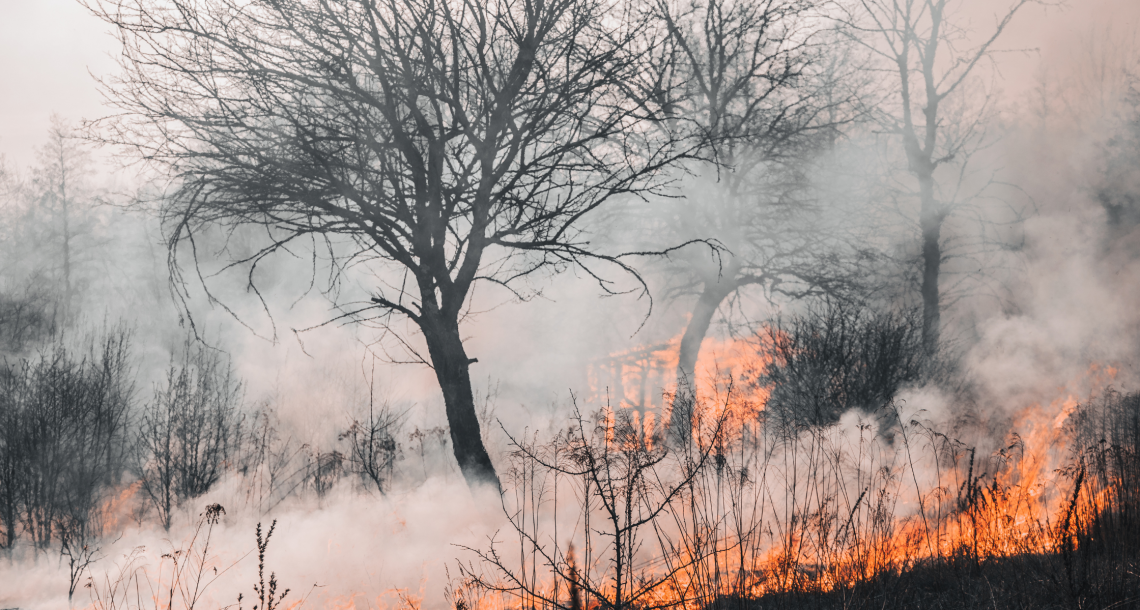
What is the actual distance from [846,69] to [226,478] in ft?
38.4

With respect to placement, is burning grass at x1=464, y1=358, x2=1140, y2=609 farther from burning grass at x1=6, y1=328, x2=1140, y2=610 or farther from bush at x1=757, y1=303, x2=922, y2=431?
bush at x1=757, y1=303, x2=922, y2=431

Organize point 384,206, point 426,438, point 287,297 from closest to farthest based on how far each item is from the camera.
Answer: point 384,206
point 426,438
point 287,297

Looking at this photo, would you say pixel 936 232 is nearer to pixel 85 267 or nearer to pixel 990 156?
pixel 990 156

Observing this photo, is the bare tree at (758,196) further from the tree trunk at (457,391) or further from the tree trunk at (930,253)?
the tree trunk at (457,391)

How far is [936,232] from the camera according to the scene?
9.88 m

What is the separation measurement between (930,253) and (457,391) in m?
8.61

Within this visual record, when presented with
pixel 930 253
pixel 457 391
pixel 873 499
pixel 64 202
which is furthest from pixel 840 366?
pixel 64 202

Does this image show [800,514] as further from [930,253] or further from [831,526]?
[930,253]

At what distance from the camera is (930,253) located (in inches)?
381

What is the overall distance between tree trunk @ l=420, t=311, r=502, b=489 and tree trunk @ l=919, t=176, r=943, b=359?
22.5ft

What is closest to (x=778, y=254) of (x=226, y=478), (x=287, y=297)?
(x=226, y=478)

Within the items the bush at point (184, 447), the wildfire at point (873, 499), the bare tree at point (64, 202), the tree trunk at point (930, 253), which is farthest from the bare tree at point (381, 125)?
the bare tree at point (64, 202)

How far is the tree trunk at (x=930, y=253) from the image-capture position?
897 cm

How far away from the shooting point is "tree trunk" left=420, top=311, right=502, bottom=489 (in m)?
4.82
